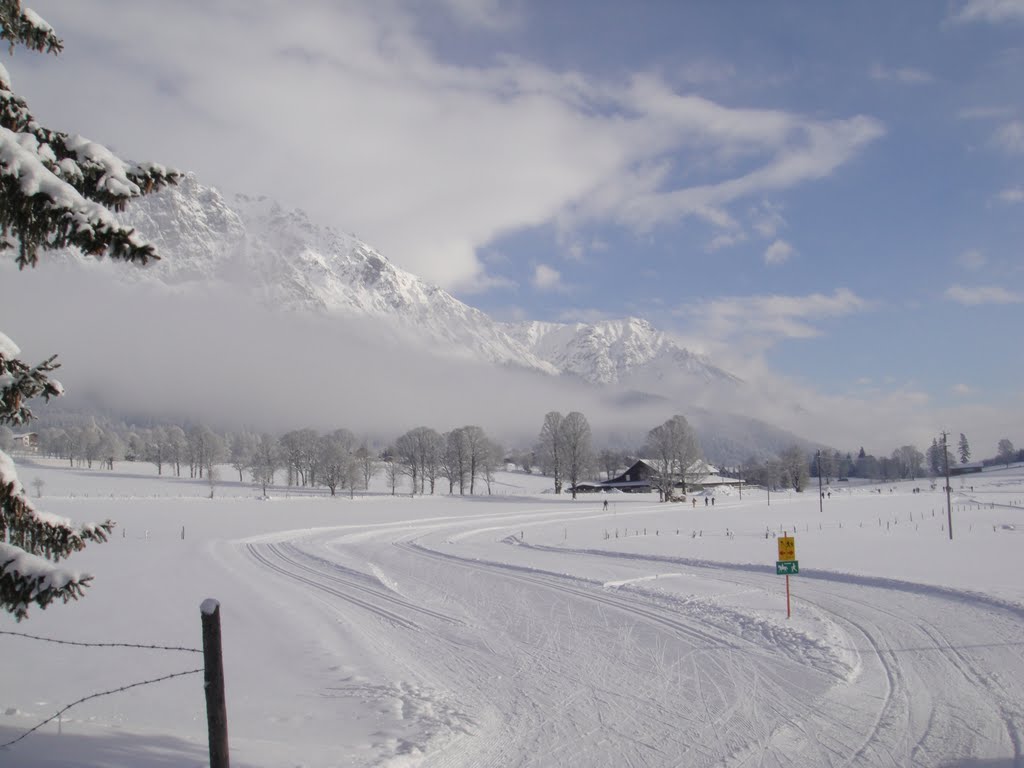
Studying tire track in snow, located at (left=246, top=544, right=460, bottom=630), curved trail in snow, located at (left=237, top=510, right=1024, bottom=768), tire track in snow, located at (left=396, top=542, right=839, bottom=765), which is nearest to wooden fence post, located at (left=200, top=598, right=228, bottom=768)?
curved trail in snow, located at (left=237, top=510, right=1024, bottom=768)

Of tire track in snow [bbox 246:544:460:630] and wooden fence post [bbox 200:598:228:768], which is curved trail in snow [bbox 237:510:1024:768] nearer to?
tire track in snow [bbox 246:544:460:630]

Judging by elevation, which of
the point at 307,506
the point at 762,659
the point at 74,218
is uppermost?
the point at 74,218

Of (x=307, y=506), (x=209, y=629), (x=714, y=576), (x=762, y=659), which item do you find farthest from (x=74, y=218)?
(x=307, y=506)

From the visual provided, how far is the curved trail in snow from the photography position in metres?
8.77

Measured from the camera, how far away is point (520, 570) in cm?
2747

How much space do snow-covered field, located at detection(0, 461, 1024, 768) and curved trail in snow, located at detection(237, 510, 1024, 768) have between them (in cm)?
6

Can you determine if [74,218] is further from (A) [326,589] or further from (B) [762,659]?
(A) [326,589]

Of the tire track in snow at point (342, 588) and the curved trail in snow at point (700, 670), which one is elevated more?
the curved trail in snow at point (700, 670)

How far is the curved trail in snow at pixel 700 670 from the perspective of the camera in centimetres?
877

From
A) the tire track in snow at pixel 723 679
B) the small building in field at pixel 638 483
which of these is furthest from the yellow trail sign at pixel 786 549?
the small building in field at pixel 638 483

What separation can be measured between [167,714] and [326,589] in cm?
1316

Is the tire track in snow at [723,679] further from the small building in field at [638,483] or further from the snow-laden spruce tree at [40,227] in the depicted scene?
the small building in field at [638,483]

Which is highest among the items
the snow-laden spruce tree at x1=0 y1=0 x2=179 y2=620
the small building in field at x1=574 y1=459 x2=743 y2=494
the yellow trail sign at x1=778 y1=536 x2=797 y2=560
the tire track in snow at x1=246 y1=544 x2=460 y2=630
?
the snow-laden spruce tree at x1=0 y1=0 x2=179 y2=620

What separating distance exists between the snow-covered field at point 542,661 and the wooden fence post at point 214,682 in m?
1.90
